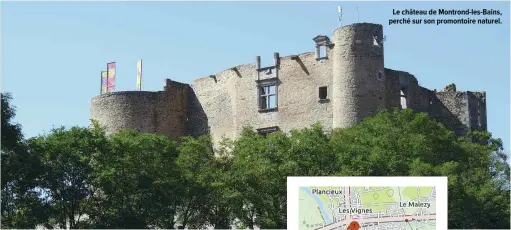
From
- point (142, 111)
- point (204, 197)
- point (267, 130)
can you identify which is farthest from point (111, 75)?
point (204, 197)

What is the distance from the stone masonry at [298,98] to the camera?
184ft

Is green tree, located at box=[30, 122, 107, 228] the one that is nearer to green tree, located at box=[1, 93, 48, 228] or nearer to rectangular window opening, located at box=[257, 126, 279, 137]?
green tree, located at box=[1, 93, 48, 228]

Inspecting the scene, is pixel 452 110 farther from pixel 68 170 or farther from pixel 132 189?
pixel 68 170

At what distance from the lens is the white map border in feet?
72.9

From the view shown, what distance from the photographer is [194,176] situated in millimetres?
46719

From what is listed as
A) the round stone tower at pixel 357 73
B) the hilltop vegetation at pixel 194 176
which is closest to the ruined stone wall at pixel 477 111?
the round stone tower at pixel 357 73

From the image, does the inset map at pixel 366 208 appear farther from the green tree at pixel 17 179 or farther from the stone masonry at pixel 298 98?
the stone masonry at pixel 298 98

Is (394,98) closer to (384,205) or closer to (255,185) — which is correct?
(255,185)

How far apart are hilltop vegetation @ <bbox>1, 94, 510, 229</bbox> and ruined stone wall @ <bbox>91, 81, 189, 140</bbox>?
13.4m

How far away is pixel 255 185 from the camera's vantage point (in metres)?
44.1

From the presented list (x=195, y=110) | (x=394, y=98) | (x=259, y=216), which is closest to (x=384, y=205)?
(x=259, y=216)

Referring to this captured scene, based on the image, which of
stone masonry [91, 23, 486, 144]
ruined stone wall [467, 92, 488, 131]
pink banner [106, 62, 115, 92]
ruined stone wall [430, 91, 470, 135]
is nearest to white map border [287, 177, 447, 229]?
stone masonry [91, 23, 486, 144]

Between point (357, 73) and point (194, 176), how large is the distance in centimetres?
1311

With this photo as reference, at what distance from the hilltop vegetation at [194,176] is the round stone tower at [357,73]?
7.06m
